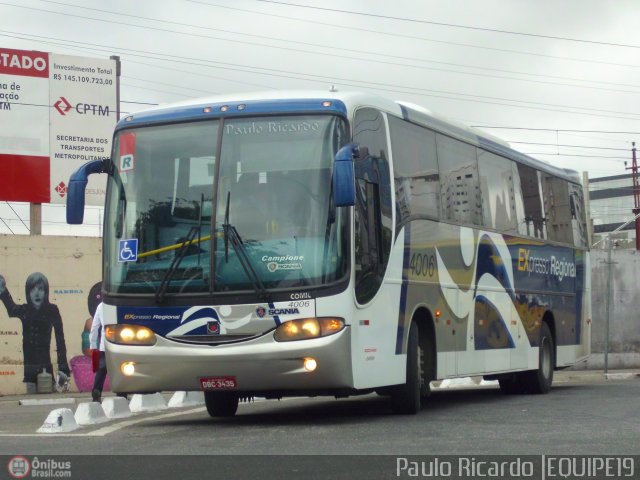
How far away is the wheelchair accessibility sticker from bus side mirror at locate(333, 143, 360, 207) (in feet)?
7.21

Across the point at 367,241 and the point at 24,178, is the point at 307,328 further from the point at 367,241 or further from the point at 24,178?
the point at 24,178

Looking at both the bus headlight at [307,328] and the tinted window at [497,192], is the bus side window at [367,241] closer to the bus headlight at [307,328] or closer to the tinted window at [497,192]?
the bus headlight at [307,328]

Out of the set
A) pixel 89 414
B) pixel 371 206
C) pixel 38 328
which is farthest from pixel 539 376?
pixel 38 328

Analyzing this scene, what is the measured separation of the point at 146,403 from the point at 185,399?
117 centimetres

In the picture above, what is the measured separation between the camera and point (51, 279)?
27.3 m

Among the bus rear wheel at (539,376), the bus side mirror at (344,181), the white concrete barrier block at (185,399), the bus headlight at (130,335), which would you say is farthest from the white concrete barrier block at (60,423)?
the bus rear wheel at (539,376)

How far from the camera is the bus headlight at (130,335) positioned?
1253cm

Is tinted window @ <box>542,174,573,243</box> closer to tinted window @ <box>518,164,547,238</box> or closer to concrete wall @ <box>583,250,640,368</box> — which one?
tinted window @ <box>518,164,547,238</box>

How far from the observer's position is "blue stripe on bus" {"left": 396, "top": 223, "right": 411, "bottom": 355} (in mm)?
13391

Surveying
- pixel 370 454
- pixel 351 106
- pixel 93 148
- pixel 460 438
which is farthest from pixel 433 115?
pixel 93 148

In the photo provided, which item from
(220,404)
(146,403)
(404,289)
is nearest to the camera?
(404,289)

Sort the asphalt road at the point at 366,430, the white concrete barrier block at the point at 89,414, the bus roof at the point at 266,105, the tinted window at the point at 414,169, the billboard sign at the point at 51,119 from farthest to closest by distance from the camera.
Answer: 1. the billboard sign at the point at 51,119
2. the white concrete barrier block at the point at 89,414
3. the tinted window at the point at 414,169
4. the bus roof at the point at 266,105
5. the asphalt road at the point at 366,430

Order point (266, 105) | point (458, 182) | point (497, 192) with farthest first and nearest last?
1. point (497, 192)
2. point (458, 182)
3. point (266, 105)

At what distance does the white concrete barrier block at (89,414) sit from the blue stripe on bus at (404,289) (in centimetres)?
351
